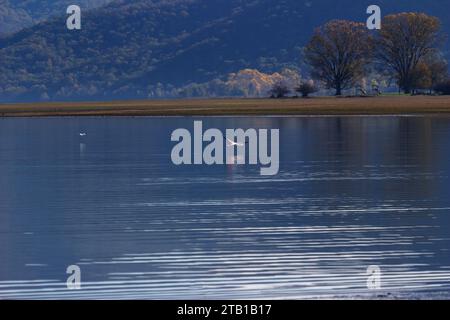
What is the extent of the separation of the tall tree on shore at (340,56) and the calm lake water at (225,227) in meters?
95.6

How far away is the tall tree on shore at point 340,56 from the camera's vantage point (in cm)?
14188

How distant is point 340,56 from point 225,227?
11923 cm

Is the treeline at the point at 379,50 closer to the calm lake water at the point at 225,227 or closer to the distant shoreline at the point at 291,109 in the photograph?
the distant shoreline at the point at 291,109

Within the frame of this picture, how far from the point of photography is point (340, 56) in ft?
469

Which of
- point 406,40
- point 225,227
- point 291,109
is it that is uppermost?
point 406,40

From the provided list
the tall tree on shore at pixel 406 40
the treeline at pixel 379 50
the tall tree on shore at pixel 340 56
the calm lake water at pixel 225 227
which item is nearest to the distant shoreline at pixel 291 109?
the tall tree on shore at pixel 340 56

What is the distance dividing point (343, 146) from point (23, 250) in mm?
32187

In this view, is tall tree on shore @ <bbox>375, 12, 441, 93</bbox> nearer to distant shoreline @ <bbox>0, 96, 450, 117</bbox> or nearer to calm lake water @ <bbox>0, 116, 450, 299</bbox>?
distant shoreline @ <bbox>0, 96, 450, 117</bbox>

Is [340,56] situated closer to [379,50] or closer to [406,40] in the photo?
[379,50]

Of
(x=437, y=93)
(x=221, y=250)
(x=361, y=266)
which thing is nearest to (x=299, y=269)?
(x=361, y=266)

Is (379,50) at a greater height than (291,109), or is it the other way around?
(379,50)

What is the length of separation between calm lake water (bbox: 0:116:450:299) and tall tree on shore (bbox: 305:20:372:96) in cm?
9557

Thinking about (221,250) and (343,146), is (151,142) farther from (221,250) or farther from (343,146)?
(221,250)

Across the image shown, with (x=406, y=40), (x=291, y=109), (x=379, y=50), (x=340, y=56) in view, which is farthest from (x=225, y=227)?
(x=379, y=50)
